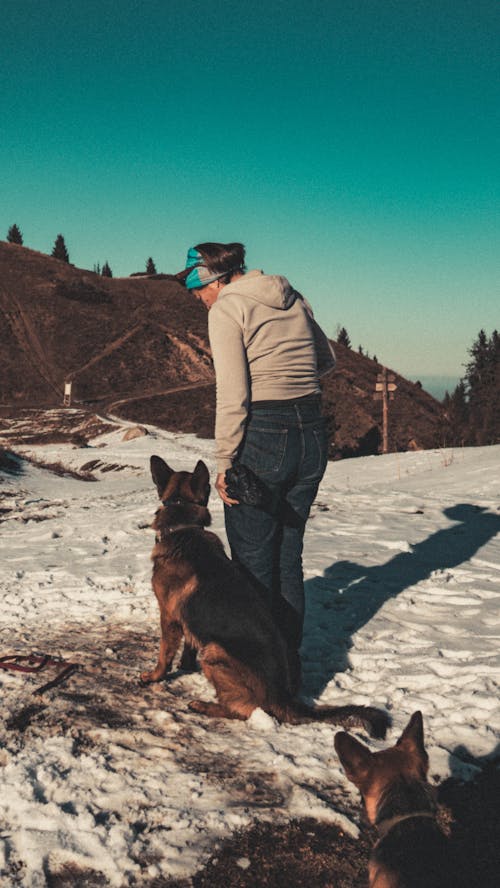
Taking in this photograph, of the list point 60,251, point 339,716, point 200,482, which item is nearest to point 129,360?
point 60,251

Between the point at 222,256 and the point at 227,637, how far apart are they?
226 cm

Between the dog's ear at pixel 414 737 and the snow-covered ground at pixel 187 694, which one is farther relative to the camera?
the snow-covered ground at pixel 187 694

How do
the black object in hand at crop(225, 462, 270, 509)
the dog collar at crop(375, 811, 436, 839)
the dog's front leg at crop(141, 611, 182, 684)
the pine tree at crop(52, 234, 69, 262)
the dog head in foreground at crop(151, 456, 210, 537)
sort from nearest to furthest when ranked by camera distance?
the dog collar at crop(375, 811, 436, 839) < the black object in hand at crop(225, 462, 270, 509) < the dog's front leg at crop(141, 611, 182, 684) < the dog head in foreground at crop(151, 456, 210, 537) < the pine tree at crop(52, 234, 69, 262)

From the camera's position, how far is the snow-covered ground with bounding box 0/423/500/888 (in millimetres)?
2637

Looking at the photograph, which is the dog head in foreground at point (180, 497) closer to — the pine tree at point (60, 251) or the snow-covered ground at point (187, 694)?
the snow-covered ground at point (187, 694)

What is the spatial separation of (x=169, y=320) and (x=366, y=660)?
72738mm

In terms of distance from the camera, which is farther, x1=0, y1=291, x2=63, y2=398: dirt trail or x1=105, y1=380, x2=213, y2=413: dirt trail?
x1=0, y1=291, x2=63, y2=398: dirt trail

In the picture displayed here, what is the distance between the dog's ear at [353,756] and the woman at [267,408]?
5.42 feet

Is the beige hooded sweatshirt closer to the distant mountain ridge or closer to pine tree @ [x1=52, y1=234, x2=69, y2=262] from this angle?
the distant mountain ridge

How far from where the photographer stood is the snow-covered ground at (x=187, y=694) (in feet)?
8.65

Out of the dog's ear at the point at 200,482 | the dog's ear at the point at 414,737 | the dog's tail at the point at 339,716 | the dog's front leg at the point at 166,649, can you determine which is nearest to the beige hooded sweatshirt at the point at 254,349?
the dog's ear at the point at 200,482

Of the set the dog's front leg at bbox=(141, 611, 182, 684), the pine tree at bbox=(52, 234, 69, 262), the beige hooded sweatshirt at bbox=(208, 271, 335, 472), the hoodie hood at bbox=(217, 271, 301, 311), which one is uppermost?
the pine tree at bbox=(52, 234, 69, 262)

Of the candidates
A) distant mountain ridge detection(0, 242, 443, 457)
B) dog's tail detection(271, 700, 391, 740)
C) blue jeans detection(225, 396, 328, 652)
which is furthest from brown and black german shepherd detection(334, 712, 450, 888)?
distant mountain ridge detection(0, 242, 443, 457)

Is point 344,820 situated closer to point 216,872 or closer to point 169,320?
point 216,872
